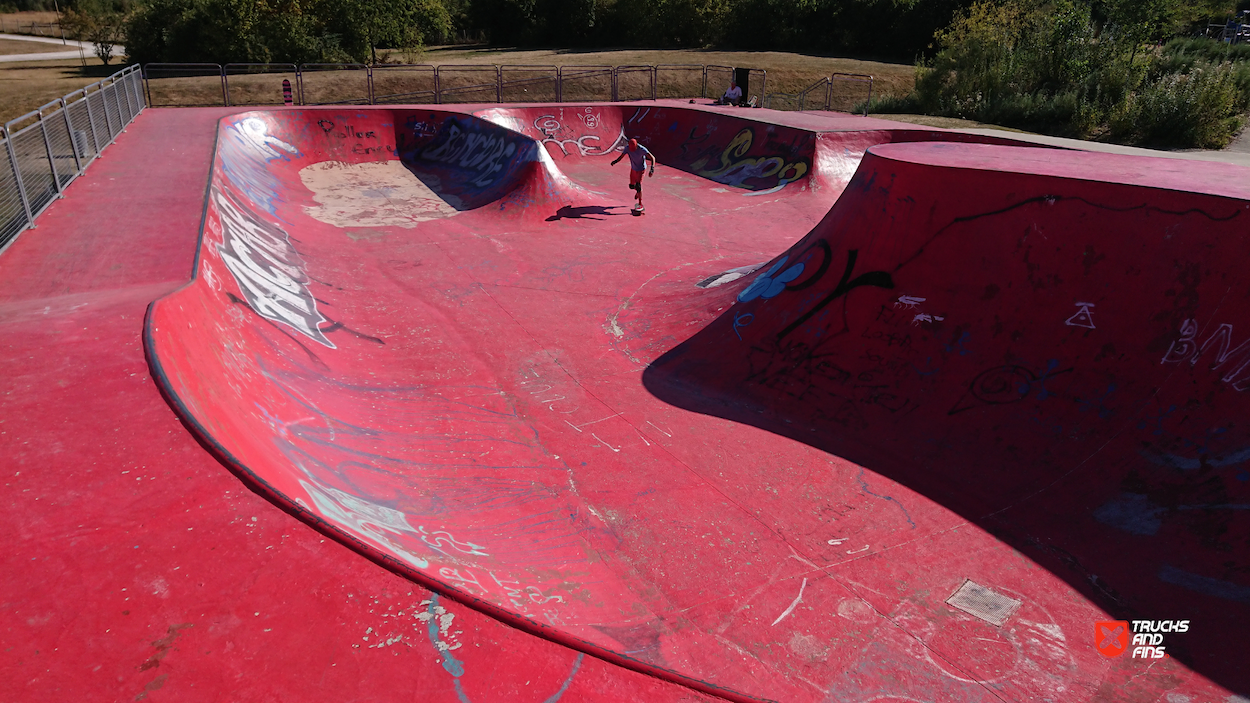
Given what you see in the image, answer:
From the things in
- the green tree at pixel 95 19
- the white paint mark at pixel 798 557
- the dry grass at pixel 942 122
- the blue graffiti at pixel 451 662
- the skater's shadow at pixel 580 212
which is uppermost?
the green tree at pixel 95 19

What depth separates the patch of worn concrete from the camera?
49.3 ft

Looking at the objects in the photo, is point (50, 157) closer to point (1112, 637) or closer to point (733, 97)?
point (1112, 637)

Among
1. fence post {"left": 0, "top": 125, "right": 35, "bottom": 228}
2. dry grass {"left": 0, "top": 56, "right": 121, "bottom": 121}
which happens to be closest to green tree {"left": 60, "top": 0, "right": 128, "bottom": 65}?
dry grass {"left": 0, "top": 56, "right": 121, "bottom": 121}

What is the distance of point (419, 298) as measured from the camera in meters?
10.8

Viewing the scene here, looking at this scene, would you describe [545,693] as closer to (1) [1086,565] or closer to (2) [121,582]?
(2) [121,582]

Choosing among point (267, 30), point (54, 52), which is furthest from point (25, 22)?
point (267, 30)

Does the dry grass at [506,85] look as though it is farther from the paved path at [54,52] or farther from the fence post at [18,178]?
the paved path at [54,52]

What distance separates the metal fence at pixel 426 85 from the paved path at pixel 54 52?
2002 centimetres

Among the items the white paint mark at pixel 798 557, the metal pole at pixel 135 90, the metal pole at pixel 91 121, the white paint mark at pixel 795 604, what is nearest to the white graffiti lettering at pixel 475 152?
the metal pole at pixel 91 121

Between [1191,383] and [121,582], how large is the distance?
736 cm

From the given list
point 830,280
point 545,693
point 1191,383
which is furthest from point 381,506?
point 1191,383

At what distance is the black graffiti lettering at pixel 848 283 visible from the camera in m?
7.78

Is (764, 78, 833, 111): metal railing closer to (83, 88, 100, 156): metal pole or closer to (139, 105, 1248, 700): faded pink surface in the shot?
(139, 105, 1248, 700): faded pink surface

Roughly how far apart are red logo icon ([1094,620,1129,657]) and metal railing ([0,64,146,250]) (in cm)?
1075
